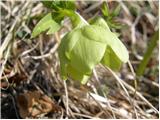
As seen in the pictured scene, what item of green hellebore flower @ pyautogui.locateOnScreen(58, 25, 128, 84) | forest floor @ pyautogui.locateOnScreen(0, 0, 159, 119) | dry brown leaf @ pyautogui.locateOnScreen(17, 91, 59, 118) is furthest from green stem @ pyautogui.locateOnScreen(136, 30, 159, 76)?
green hellebore flower @ pyautogui.locateOnScreen(58, 25, 128, 84)

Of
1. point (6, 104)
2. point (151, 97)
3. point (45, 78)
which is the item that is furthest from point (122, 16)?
point (6, 104)

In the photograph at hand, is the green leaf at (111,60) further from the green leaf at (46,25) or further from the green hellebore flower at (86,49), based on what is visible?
the green leaf at (46,25)

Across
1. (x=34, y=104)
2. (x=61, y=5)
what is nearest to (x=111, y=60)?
(x=61, y=5)

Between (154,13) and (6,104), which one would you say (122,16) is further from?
(6,104)

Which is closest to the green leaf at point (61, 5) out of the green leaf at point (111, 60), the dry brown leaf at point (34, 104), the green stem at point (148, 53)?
the green leaf at point (111, 60)

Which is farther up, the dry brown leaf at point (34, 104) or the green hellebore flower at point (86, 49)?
the green hellebore flower at point (86, 49)

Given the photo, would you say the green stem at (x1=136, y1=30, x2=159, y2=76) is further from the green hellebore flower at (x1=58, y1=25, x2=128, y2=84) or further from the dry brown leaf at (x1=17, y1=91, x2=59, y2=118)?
the green hellebore flower at (x1=58, y1=25, x2=128, y2=84)
